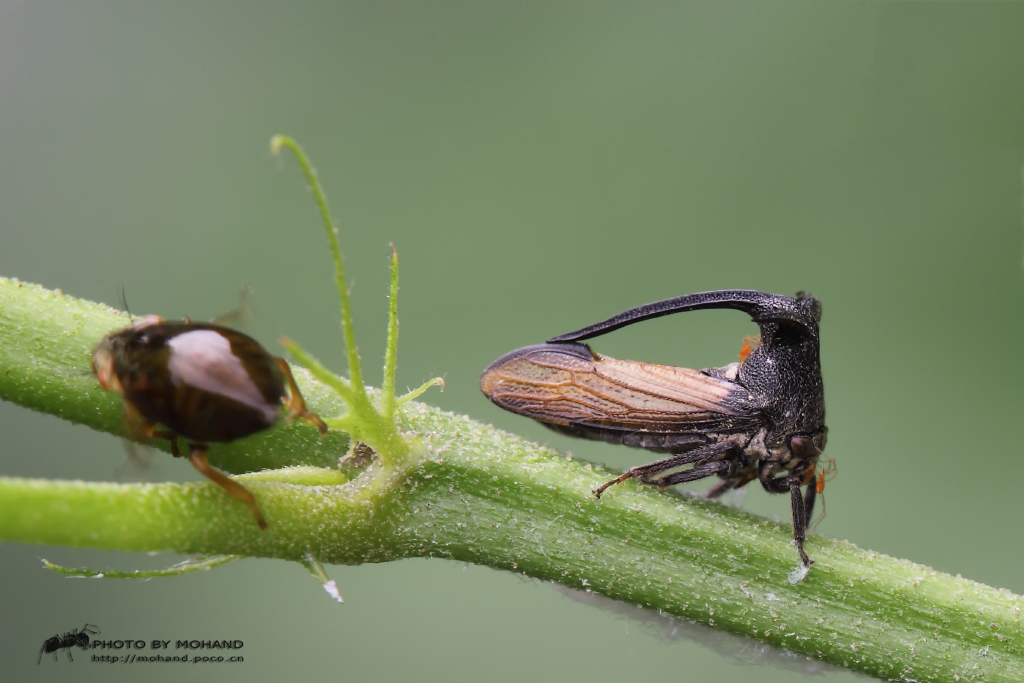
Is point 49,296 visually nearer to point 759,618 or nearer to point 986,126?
point 759,618

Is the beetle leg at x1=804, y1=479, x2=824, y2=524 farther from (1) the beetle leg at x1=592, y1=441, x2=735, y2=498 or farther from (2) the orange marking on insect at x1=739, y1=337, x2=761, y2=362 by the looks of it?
(2) the orange marking on insect at x1=739, y1=337, x2=761, y2=362

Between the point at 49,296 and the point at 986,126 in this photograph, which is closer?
the point at 49,296

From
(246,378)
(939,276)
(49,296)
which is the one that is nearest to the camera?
(246,378)

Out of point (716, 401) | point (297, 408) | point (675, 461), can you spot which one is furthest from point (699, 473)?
point (297, 408)

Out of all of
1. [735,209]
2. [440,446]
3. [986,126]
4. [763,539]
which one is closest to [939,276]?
[986,126]

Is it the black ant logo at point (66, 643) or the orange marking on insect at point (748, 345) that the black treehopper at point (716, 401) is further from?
the black ant logo at point (66, 643)

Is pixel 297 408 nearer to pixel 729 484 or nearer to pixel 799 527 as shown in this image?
pixel 799 527
